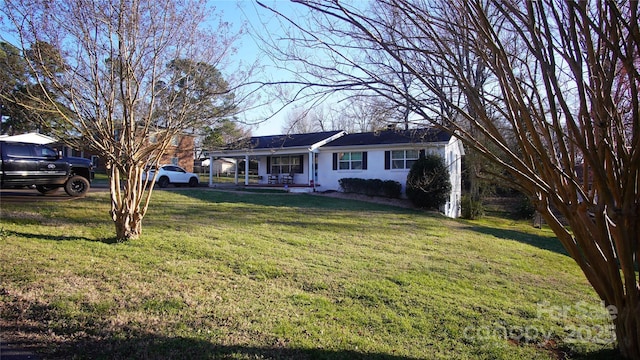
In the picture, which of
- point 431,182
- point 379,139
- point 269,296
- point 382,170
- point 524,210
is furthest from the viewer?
point 524,210

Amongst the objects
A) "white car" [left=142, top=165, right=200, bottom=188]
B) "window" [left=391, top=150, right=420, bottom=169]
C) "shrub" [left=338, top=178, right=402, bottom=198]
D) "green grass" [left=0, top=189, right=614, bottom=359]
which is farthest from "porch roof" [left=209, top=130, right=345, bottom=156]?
"green grass" [left=0, top=189, right=614, bottom=359]

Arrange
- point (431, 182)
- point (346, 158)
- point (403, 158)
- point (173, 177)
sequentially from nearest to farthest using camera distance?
1. point (431, 182)
2. point (403, 158)
3. point (346, 158)
4. point (173, 177)

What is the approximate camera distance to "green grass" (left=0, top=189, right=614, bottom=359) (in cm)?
387

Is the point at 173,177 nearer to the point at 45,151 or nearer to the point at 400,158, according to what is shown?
the point at 45,151

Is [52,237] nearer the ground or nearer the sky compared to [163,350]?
nearer the sky

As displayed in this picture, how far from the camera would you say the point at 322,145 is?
24516mm

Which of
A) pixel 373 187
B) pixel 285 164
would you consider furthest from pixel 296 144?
pixel 373 187

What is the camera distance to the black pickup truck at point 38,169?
1200 centimetres

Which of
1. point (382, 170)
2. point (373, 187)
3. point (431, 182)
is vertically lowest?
point (373, 187)

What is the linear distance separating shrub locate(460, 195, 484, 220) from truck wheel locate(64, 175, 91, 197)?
18.4 metres

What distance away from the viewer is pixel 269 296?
17.3ft

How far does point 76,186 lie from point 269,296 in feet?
38.6

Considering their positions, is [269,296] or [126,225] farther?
[126,225]

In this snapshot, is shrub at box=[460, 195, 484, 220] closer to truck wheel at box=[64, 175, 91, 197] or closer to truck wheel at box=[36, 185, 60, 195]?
truck wheel at box=[64, 175, 91, 197]
